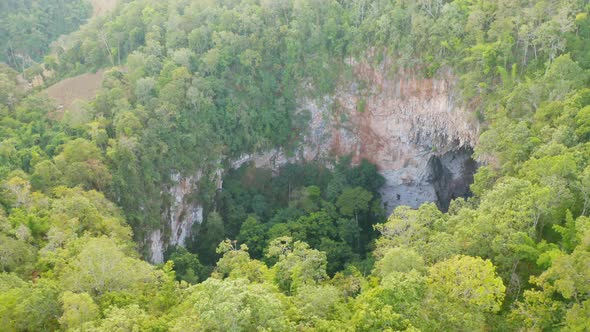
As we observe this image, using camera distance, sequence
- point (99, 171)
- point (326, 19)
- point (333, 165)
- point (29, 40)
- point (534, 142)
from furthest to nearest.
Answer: point (29, 40) < point (333, 165) < point (326, 19) < point (99, 171) < point (534, 142)

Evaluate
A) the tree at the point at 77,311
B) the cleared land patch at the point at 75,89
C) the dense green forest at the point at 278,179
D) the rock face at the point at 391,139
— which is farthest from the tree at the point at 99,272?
the cleared land patch at the point at 75,89

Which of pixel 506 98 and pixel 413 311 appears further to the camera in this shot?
pixel 506 98

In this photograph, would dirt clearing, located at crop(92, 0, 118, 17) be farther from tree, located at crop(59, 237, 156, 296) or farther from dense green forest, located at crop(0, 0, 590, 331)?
tree, located at crop(59, 237, 156, 296)

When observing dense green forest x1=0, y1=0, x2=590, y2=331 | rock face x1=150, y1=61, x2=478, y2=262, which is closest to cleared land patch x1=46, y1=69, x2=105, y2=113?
dense green forest x1=0, y1=0, x2=590, y2=331

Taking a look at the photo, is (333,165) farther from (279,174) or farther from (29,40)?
(29,40)

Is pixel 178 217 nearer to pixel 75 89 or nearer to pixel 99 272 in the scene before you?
pixel 75 89

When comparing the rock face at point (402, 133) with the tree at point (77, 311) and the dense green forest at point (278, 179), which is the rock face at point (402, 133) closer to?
the dense green forest at point (278, 179)

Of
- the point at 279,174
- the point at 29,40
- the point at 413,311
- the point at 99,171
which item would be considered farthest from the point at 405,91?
the point at 29,40
